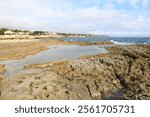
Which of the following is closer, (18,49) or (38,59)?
(38,59)

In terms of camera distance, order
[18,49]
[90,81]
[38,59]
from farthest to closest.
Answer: [18,49] < [38,59] < [90,81]

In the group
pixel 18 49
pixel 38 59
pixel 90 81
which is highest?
pixel 90 81

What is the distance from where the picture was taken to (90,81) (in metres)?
20.6

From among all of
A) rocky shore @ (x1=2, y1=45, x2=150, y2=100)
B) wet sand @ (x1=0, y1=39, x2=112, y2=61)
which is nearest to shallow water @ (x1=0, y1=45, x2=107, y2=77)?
wet sand @ (x1=0, y1=39, x2=112, y2=61)

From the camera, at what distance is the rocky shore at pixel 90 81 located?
50.1ft

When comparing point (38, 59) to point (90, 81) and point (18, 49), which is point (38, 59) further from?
point (90, 81)

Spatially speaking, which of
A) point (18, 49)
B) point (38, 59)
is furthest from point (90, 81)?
point (18, 49)

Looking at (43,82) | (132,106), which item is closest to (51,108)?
(132,106)

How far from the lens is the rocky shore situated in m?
15.3

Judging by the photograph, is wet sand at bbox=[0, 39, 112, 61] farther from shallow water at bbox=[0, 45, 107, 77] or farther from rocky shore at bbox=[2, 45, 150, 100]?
rocky shore at bbox=[2, 45, 150, 100]

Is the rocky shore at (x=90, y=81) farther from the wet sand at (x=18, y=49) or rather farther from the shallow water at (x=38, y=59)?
the wet sand at (x=18, y=49)

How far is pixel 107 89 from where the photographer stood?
20.4m

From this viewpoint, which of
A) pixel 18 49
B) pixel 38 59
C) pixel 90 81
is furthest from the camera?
pixel 18 49

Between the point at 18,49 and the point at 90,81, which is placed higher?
the point at 90,81
